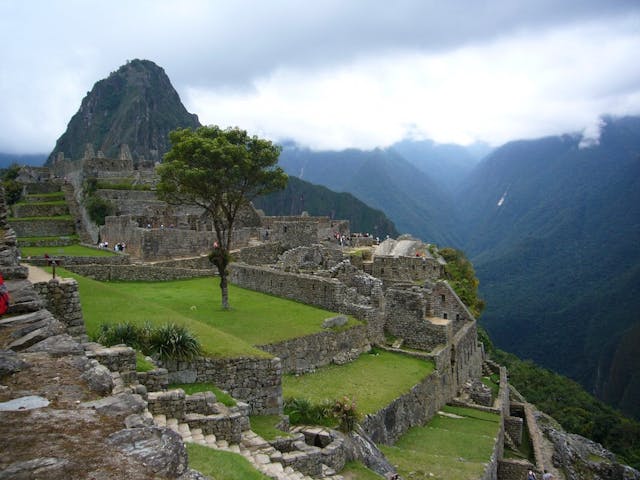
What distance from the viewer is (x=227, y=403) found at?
11.5 meters

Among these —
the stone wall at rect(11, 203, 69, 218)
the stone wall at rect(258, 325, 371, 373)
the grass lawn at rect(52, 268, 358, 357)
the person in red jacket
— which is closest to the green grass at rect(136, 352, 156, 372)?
the grass lawn at rect(52, 268, 358, 357)

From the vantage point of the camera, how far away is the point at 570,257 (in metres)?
106

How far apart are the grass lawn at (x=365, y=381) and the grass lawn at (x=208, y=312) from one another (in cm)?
162

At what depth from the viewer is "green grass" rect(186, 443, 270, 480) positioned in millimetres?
7498

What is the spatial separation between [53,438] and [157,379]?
4.68 metres

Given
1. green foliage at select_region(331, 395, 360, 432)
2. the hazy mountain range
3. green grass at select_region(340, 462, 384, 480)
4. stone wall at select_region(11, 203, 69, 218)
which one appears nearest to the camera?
green grass at select_region(340, 462, 384, 480)

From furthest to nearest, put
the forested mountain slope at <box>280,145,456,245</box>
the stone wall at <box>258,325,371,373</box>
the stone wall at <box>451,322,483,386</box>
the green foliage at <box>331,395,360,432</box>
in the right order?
the forested mountain slope at <box>280,145,456,245</box> → the stone wall at <box>451,322,483,386</box> → the stone wall at <box>258,325,371,373</box> → the green foliage at <box>331,395,360,432</box>

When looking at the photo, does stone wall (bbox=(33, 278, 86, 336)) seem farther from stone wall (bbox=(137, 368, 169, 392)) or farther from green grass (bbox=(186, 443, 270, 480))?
green grass (bbox=(186, 443, 270, 480))

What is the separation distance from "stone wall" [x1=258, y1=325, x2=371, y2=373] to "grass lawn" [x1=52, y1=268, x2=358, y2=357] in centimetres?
32

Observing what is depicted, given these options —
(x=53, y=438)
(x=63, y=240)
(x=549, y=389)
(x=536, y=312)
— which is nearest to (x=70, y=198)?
(x=63, y=240)

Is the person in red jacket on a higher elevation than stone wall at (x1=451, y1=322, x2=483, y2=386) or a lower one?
higher

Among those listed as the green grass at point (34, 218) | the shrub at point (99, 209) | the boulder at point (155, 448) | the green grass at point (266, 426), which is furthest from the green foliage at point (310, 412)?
the shrub at point (99, 209)

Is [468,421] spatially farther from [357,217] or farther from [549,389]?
[357,217]

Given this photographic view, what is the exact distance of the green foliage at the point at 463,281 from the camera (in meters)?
44.3
